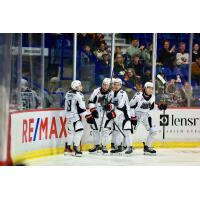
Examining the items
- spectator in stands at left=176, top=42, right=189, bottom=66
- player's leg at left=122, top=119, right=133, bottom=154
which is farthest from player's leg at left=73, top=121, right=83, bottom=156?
spectator in stands at left=176, top=42, right=189, bottom=66

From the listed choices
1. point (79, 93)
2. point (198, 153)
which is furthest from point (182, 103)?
point (79, 93)

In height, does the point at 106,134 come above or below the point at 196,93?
below

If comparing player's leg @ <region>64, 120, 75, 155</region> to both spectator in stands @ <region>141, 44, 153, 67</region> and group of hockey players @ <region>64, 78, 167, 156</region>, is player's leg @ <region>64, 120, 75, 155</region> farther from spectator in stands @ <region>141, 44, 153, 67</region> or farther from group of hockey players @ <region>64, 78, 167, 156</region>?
spectator in stands @ <region>141, 44, 153, 67</region>

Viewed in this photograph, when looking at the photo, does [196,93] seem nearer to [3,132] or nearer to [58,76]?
[58,76]

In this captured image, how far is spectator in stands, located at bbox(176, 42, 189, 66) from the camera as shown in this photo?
545cm

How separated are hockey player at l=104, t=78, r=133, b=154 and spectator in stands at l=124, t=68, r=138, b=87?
9 cm

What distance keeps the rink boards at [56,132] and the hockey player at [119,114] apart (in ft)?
0.35

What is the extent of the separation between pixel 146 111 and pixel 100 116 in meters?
0.50

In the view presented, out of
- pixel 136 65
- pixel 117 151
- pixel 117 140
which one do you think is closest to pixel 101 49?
pixel 136 65

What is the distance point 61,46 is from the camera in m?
5.31

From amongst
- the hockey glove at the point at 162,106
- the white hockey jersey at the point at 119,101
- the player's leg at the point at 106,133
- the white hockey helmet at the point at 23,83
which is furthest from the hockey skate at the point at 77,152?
the hockey glove at the point at 162,106

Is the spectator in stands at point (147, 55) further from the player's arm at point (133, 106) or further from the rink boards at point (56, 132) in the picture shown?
the rink boards at point (56, 132)

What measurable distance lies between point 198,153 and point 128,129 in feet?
2.64

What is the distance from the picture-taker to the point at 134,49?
17.6ft
